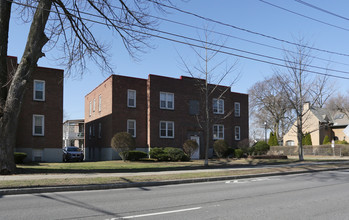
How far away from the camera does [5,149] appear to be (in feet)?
46.6

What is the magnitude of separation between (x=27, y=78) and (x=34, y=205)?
8355 mm

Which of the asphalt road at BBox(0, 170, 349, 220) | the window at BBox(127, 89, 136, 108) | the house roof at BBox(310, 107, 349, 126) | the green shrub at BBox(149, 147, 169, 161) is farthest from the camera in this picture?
the house roof at BBox(310, 107, 349, 126)

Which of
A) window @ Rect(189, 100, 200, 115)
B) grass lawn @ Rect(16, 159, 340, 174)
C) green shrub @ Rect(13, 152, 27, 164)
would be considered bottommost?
grass lawn @ Rect(16, 159, 340, 174)

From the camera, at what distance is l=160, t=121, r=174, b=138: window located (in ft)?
99.7

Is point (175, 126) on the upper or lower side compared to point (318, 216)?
A: upper

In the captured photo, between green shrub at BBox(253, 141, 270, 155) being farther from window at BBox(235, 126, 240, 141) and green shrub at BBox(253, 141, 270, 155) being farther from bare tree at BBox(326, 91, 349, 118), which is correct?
bare tree at BBox(326, 91, 349, 118)

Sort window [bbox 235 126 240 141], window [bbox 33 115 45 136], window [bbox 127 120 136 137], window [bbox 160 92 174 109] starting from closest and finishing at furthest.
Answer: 1. window [bbox 33 115 45 136]
2. window [bbox 127 120 136 137]
3. window [bbox 160 92 174 109]
4. window [bbox 235 126 240 141]

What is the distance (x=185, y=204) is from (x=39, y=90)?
20981 mm

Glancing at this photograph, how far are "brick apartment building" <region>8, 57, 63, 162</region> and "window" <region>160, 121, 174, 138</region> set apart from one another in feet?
29.7

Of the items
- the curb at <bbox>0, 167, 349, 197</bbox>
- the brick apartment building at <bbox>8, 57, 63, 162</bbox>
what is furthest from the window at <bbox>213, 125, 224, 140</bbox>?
the curb at <bbox>0, 167, 349, 197</bbox>

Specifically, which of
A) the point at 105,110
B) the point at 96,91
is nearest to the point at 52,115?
the point at 105,110

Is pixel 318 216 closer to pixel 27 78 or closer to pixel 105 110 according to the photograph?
pixel 27 78

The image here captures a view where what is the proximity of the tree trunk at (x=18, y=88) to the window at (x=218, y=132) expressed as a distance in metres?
21.6

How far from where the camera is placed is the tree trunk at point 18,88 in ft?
46.6
